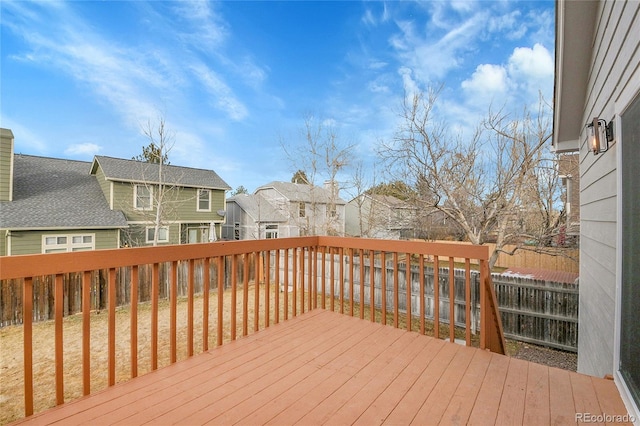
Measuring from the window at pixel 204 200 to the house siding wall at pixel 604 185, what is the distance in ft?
44.0

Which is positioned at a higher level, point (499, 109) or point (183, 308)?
point (499, 109)

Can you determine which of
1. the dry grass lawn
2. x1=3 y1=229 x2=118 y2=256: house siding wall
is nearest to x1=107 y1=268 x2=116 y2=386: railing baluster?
the dry grass lawn

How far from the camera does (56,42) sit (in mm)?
6438

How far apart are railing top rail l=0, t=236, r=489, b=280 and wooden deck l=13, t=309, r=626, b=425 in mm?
751

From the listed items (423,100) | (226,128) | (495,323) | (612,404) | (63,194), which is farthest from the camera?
(226,128)

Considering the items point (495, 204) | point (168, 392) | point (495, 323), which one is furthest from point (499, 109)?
point (168, 392)

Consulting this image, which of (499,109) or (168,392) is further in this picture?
(499,109)

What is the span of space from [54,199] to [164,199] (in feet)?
11.1

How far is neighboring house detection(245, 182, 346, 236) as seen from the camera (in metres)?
13.1

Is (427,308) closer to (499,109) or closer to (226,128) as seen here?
(499,109)

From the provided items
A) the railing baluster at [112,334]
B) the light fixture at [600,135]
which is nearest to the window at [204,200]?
the railing baluster at [112,334]

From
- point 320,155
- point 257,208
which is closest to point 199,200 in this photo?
point 257,208

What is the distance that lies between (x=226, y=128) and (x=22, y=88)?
299 inches

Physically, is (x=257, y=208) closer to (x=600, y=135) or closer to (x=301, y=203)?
(x=301, y=203)
